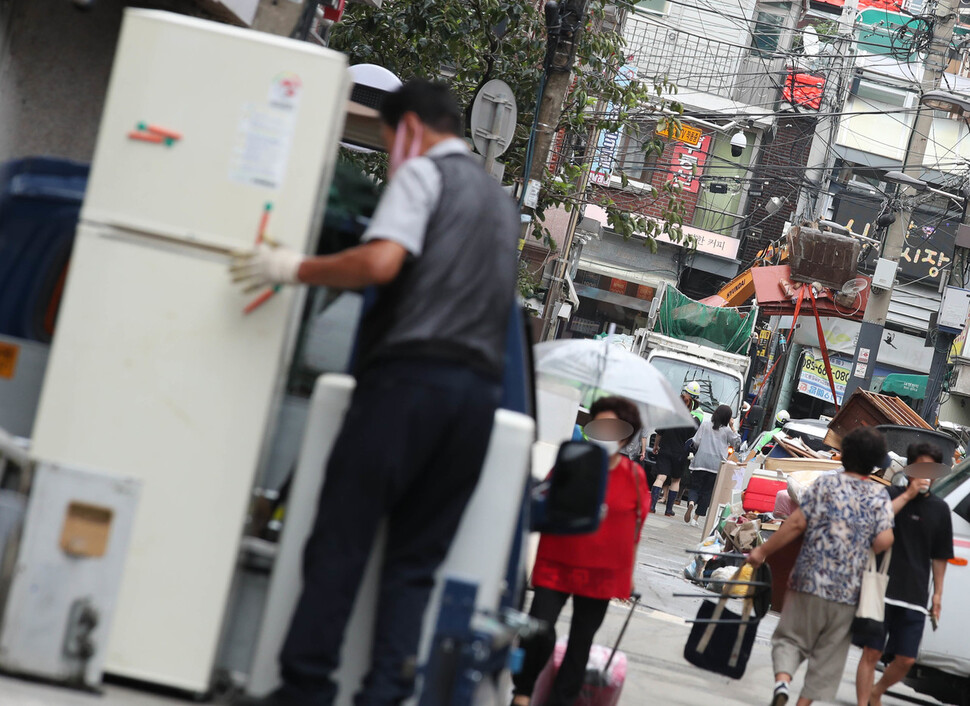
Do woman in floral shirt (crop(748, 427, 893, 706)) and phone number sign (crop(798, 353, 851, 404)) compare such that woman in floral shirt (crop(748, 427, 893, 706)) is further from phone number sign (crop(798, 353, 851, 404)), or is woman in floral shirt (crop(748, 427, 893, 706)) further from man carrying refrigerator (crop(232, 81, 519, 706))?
phone number sign (crop(798, 353, 851, 404))

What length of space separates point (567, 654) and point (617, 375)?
2321 millimetres

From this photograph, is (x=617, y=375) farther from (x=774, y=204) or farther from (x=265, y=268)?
(x=774, y=204)

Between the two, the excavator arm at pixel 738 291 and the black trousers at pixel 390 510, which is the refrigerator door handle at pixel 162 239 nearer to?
the black trousers at pixel 390 510

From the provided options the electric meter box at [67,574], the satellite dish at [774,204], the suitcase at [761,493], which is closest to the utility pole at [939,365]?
the suitcase at [761,493]

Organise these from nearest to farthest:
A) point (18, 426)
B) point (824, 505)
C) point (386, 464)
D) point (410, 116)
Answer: point (386, 464)
point (410, 116)
point (18, 426)
point (824, 505)

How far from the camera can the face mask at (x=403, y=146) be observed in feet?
11.5

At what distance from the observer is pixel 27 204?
12.8ft

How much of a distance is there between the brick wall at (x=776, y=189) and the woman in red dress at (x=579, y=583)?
36783mm

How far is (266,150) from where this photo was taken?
333 cm

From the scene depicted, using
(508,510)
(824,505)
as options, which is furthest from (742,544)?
(508,510)

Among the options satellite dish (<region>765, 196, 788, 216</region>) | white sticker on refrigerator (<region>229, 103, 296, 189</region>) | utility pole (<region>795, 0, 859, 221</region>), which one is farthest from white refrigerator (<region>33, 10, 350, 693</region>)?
satellite dish (<region>765, 196, 788, 216</region>)

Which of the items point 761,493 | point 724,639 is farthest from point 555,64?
point 724,639

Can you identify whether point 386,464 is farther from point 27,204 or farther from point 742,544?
point 742,544

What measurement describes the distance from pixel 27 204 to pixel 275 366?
1190mm
